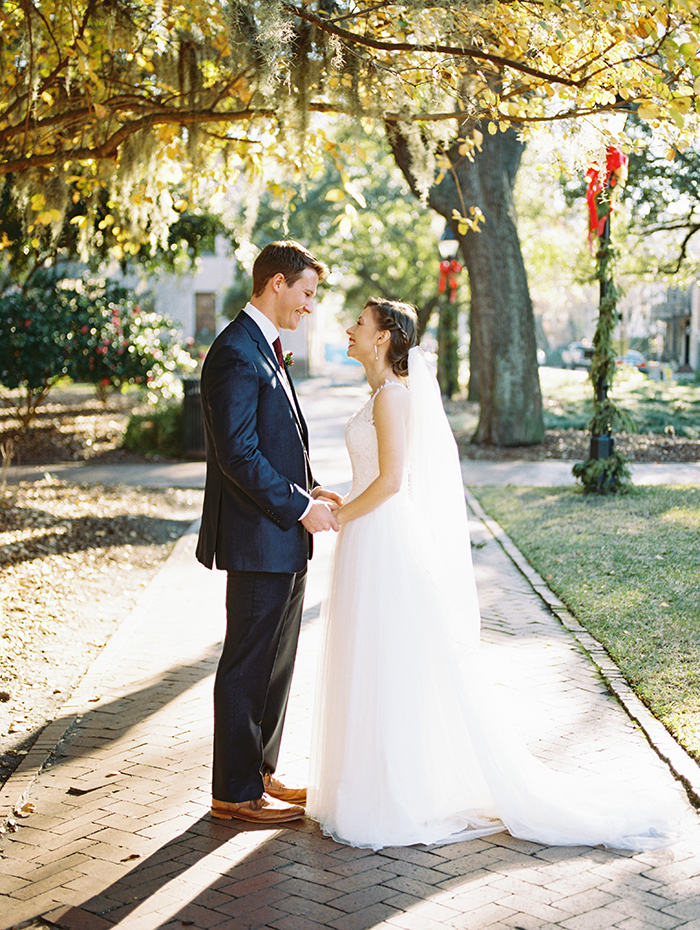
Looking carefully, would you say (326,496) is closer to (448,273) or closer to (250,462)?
(250,462)

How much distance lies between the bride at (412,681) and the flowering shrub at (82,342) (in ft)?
40.5

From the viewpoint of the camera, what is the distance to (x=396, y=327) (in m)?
3.93

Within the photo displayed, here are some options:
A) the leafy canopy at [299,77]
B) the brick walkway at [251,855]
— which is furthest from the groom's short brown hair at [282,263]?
the brick walkway at [251,855]

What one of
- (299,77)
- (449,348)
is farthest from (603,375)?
(449,348)

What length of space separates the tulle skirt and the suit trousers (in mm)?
260

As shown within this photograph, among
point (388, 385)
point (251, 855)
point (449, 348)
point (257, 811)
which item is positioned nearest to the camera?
point (251, 855)

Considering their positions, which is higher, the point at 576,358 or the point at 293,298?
the point at 576,358

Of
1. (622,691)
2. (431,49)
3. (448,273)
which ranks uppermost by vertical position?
(448,273)

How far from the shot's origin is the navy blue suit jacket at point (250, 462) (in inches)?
141

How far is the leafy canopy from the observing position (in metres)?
5.06

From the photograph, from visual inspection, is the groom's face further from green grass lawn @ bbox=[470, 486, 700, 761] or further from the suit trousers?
green grass lawn @ bbox=[470, 486, 700, 761]

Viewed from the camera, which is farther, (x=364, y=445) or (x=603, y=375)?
(x=603, y=375)

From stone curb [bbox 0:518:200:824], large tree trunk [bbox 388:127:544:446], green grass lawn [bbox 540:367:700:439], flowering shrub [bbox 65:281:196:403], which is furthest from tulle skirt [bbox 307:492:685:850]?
flowering shrub [bbox 65:281:196:403]

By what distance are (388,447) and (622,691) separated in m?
2.29
